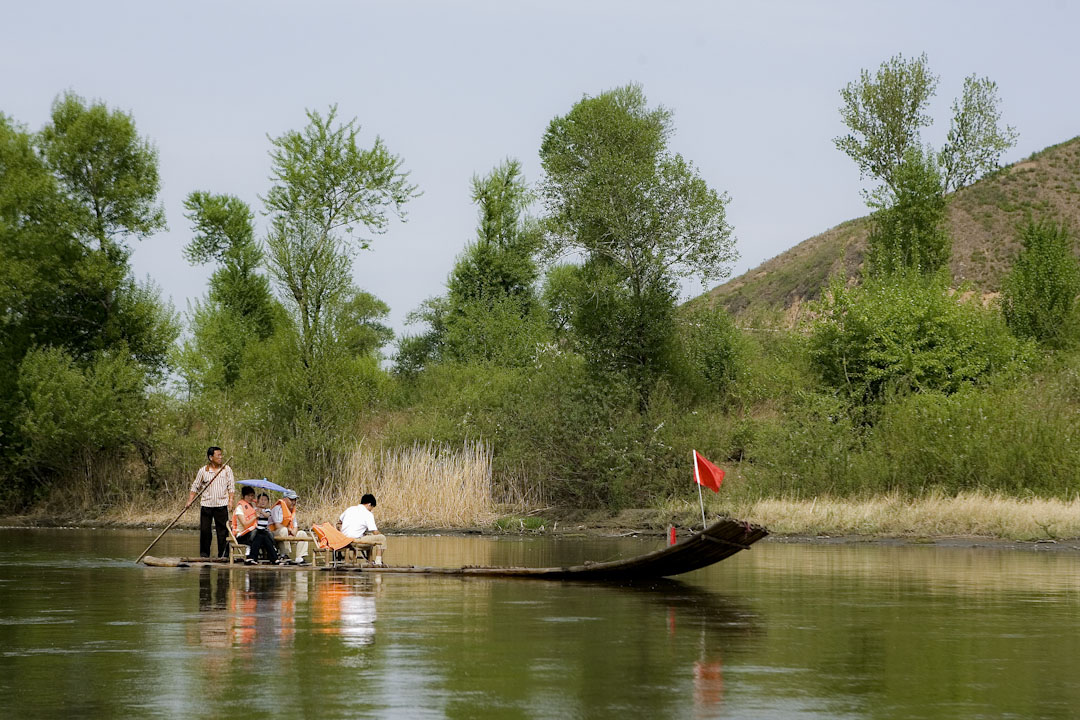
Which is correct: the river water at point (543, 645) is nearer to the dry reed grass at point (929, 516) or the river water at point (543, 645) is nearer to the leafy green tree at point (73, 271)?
the dry reed grass at point (929, 516)

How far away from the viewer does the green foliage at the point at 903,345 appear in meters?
48.6

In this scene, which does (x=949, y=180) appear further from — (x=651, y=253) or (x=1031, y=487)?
(x=1031, y=487)

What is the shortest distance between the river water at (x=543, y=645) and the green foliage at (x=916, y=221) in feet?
135

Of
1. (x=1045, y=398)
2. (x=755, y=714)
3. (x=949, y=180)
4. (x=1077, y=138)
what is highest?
(x=1077, y=138)

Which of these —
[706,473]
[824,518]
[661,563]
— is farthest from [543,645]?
[824,518]

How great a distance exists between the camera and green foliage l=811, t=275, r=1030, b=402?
48.6m

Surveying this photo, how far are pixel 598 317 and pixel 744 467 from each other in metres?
11.0

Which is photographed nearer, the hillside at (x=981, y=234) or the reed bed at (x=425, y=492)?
the reed bed at (x=425, y=492)

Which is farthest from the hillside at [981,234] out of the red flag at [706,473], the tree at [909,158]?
the red flag at [706,473]

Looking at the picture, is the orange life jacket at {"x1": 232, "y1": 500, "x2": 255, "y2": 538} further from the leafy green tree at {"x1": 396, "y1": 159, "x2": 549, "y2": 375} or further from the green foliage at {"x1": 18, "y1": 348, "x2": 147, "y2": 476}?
the leafy green tree at {"x1": 396, "y1": 159, "x2": 549, "y2": 375}

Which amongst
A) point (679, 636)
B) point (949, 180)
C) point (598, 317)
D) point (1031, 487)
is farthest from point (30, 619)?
point (949, 180)

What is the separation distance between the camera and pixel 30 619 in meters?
17.8

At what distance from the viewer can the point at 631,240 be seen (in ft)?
182

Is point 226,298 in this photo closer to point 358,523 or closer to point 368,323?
point 368,323
